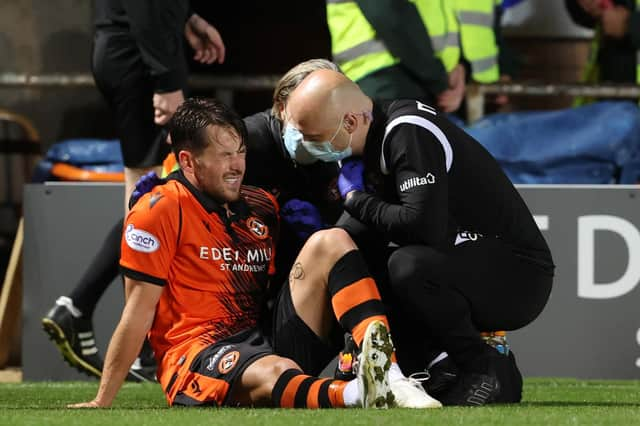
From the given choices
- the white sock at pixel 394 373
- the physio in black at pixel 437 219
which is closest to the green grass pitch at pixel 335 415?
the white sock at pixel 394 373

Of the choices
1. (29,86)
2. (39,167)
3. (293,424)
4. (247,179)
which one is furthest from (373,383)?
(29,86)

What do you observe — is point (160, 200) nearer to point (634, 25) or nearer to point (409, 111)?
point (409, 111)

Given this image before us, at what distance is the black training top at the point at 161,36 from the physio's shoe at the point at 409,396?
5.79ft

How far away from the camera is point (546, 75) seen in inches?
346

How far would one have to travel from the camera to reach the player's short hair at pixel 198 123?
4.20 metres

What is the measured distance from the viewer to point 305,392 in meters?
3.90

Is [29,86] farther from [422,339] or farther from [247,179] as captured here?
[422,339]

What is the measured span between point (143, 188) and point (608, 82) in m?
3.56

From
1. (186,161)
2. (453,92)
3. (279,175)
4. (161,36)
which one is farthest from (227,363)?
(453,92)

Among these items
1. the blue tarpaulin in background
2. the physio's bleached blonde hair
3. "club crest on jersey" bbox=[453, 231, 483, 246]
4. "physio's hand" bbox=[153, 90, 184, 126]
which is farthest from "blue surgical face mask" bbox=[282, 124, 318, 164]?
the blue tarpaulin in background

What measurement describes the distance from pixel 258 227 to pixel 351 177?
0.33 m

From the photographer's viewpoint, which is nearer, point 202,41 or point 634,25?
point 202,41

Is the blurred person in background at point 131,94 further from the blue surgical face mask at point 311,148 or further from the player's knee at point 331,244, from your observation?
the player's knee at point 331,244

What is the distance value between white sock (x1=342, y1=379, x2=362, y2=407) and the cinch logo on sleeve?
667 mm
